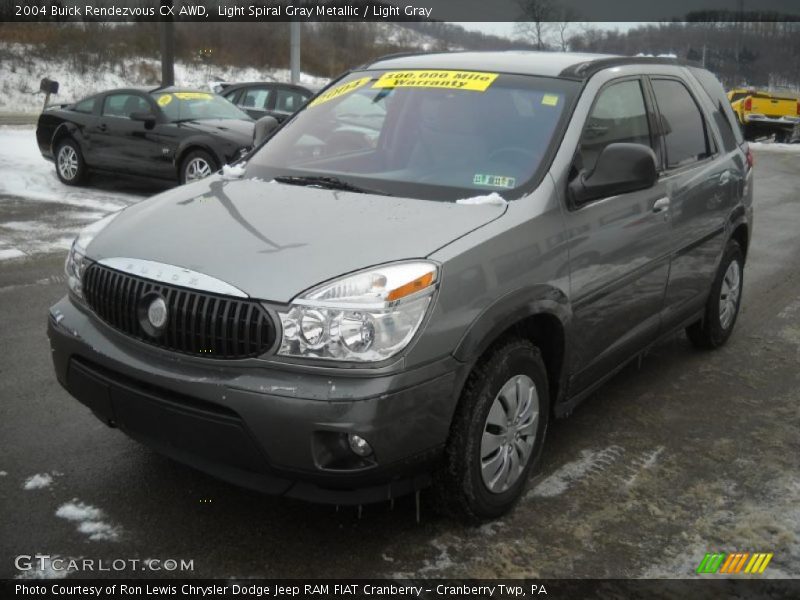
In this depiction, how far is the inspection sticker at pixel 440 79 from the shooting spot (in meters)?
4.05

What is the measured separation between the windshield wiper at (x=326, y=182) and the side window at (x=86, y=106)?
9.36 m

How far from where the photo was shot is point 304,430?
8.88ft

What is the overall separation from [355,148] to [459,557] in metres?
2.02

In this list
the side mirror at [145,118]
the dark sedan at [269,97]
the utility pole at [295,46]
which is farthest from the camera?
the utility pole at [295,46]

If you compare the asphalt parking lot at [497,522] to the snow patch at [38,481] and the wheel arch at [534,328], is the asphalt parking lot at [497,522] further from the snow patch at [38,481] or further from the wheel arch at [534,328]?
the wheel arch at [534,328]

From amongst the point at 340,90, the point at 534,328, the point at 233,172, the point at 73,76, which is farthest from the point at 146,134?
the point at 73,76

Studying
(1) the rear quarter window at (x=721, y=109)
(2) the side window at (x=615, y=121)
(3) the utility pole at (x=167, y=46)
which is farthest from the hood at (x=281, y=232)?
(3) the utility pole at (x=167, y=46)

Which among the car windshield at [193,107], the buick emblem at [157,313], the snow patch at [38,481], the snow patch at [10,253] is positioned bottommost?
the snow patch at [38,481]

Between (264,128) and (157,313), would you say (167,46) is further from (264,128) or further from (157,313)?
(157,313)

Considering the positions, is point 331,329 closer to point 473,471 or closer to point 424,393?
point 424,393

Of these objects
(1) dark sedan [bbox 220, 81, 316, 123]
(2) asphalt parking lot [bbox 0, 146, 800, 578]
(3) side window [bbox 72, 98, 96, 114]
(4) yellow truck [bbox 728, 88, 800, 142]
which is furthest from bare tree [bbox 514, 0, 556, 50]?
(4) yellow truck [bbox 728, 88, 800, 142]

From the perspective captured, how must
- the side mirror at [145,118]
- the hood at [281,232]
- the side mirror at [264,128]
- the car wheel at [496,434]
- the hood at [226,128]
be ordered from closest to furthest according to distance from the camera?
1. the hood at [281,232]
2. the car wheel at [496,434]
3. the side mirror at [264,128]
4. the hood at [226,128]
5. the side mirror at [145,118]

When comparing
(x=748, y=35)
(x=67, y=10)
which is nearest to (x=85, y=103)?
(x=748, y=35)

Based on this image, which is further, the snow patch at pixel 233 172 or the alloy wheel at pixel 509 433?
the snow patch at pixel 233 172
